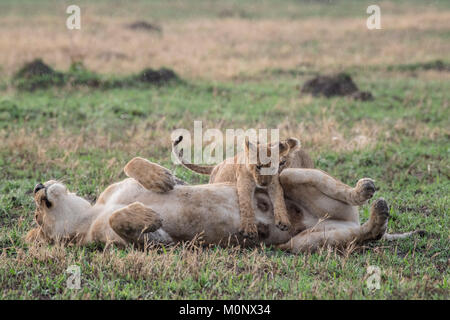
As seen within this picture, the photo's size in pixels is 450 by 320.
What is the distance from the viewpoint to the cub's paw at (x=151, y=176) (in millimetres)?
5062

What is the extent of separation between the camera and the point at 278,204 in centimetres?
507

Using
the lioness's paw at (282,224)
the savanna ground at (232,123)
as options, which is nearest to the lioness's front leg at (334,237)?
the savanna ground at (232,123)

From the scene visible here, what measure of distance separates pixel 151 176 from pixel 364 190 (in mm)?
1728

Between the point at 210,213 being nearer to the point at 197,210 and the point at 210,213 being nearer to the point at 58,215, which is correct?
the point at 197,210

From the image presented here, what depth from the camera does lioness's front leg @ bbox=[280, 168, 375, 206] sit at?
495 cm

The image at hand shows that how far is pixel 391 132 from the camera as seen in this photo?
33.0 feet

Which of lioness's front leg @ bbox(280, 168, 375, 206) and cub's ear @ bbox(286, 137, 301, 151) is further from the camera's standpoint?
cub's ear @ bbox(286, 137, 301, 151)

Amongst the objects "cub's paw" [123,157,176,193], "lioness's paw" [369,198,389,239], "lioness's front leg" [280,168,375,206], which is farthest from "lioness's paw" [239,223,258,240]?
"lioness's paw" [369,198,389,239]

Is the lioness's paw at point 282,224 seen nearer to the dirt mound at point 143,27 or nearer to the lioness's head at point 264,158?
the lioness's head at point 264,158

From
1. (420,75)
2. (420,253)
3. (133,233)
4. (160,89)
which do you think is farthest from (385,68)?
(133,233)

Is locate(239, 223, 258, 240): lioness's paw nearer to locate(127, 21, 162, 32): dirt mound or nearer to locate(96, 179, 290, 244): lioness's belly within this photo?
locate(96, 179, 290, 244): lioness's belly

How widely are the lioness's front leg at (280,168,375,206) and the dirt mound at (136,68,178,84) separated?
937cm

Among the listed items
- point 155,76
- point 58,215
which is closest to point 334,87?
point 155,76

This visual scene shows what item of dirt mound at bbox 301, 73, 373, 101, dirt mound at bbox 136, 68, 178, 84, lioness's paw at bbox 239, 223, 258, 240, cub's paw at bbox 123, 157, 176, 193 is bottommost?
lioness's paw at bbox 239, 223, 258, 240
